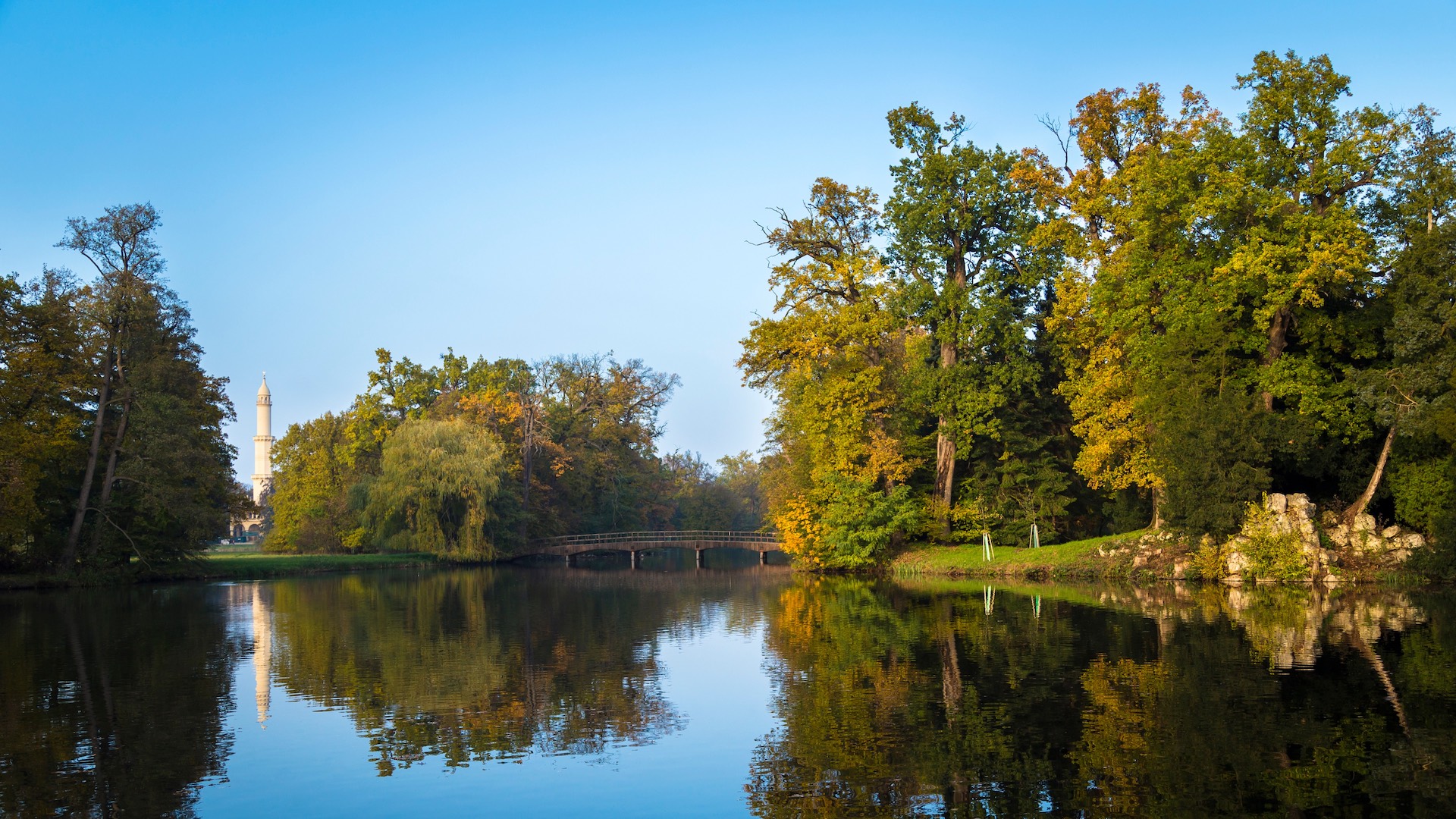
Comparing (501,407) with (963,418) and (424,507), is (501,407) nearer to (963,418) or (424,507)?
(424,507)

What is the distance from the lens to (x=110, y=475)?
41188mm

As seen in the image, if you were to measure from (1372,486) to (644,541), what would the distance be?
41.1 m

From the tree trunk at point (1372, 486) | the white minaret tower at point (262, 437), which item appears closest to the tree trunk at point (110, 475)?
the tree trunk at point (1372, 486)

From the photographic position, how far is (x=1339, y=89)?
30641 millimetres

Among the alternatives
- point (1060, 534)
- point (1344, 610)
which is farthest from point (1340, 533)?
point (1060, 534)

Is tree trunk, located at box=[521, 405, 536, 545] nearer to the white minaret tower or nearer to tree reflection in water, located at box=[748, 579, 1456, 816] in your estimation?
tree reflection in water, located at box=[748, 579, 1456, 816]

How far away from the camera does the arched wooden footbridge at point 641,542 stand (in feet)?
194

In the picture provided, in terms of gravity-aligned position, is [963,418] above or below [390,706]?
above

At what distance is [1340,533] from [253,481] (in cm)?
14954

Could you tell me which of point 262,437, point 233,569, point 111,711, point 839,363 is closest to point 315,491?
point 233,569

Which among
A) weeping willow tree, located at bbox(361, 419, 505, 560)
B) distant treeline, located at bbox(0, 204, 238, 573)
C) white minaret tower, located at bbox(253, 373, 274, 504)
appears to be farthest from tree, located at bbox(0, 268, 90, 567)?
white minaret tower, located at bbox(253, 373, 274, 504)

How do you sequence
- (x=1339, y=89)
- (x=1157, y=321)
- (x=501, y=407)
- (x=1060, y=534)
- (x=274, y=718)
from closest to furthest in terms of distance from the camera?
(x=274, y=718)
(x=1339, y=89)
(x=1157, y=321)
(x=1060, y=534)
(x=501, y=407)

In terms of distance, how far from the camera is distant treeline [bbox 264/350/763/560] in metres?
55.1

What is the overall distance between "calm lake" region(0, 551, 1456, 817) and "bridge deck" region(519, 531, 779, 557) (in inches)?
1255
